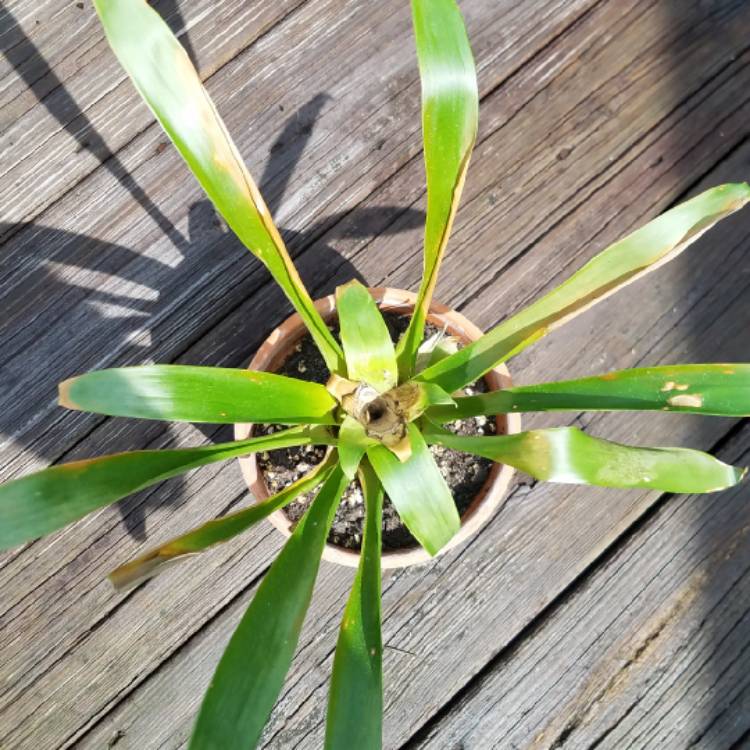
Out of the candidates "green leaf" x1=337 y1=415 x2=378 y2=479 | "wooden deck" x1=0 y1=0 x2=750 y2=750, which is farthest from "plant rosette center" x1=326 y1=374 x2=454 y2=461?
"wooden deck" x1=0 y1=0 x2=750 y2=750

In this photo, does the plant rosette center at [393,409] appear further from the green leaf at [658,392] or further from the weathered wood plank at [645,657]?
the weathered wood plank at [645,657]

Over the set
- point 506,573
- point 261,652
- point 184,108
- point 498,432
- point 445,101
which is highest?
point 184,108

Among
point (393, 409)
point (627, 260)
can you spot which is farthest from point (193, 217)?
point (627, 260)

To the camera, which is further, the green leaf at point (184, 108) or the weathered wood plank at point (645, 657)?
A: the weathered wood plank at point (645, 657)

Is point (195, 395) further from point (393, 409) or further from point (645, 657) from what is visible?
point (645, 657)

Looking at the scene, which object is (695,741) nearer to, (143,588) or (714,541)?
(714,541)

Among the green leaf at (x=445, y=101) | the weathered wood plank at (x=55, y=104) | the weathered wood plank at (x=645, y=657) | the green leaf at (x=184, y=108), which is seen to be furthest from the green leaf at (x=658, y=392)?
the weathered wood plank at (x=55, y=104)
